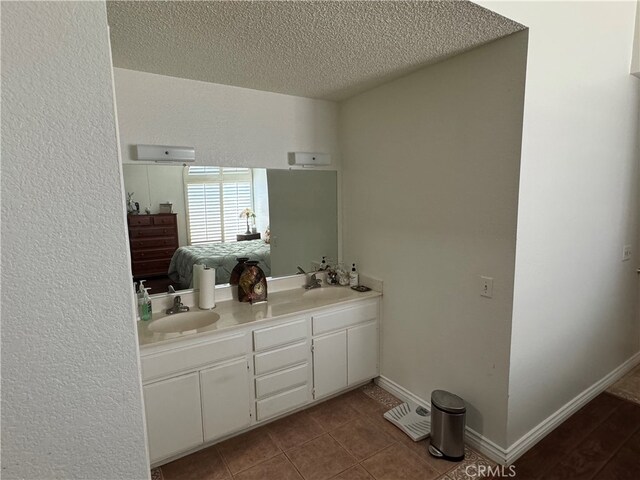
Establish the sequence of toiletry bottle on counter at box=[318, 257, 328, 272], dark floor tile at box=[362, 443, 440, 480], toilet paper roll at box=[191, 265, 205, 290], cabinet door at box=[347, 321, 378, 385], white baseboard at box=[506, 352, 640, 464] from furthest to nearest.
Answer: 1. toiletry bottle on counter at box=[318, 257, 328, 272]
2. cabinet door at box=[347, 321, 378, 385]
3. toilet paper roll at box=[191, 265, 205, 290]
4. white baseboard at box=[506, 352, 640, 464]
5. dark floor tile at box=[362, 443, 440, 480]

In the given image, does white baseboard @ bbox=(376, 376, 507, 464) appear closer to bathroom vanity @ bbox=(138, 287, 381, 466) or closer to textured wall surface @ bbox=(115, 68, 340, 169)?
bathroom vanity @ bbox=(138, 287, 381, 466)

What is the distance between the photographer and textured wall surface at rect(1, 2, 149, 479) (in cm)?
76

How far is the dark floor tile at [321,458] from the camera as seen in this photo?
2.09 metres

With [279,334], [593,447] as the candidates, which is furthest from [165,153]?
[593,447]

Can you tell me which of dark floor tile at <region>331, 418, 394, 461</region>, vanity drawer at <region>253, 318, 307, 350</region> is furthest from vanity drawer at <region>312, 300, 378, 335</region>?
dark floor tile at <region>331, 418, 394, 461</region>

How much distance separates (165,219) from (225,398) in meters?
1.20

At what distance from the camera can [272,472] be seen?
2098mm

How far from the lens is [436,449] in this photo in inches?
86.3

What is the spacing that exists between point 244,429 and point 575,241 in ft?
7.88

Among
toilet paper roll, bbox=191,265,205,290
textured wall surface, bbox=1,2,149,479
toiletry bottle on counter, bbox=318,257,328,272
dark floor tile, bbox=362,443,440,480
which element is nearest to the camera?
textured wall surface, bbox=1,2,149,479

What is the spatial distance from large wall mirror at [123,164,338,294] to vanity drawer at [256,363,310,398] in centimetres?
75

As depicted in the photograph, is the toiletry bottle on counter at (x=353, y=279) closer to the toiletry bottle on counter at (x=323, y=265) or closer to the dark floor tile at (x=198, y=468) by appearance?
the toiletry bottle on counter at (x=323, y=265)

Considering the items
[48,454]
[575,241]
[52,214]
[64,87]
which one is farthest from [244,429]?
[575,241]

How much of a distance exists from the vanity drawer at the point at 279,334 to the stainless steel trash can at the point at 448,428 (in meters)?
0.92
